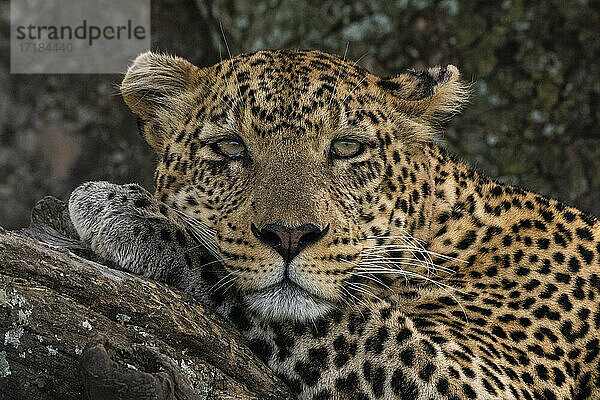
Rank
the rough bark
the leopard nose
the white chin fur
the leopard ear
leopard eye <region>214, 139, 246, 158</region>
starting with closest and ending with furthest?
the rough bark
the leopard nose
the white chin fur
leopard eye <region>214, 139, 246, 158</region>
the leopard ear

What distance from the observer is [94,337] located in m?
4.12

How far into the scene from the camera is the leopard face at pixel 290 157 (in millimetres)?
5266

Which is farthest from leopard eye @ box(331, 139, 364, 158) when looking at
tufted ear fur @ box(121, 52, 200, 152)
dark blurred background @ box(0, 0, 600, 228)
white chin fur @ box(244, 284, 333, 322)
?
dark blurred background @ box(0, 0, 600, 228)

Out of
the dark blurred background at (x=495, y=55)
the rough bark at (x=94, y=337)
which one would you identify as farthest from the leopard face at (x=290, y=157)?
the dark blurred background at (x=495, y=55)

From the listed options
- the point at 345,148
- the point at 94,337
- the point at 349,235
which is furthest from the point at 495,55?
the point at 94,337

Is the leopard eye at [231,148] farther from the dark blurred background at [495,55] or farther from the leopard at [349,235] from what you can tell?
the dark blurred background at [495,55]

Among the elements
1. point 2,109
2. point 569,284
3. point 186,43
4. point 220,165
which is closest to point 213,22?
point 186,43

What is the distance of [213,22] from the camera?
12922 mm

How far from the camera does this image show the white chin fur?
17.1ft

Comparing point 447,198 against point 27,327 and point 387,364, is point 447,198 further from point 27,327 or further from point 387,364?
point 27,327

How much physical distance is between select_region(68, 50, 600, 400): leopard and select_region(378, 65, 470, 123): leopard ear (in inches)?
0.6

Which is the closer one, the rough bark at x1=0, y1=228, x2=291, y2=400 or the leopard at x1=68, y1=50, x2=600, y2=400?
the rough bark at x1=0, y1=228, x2=291, y2=400

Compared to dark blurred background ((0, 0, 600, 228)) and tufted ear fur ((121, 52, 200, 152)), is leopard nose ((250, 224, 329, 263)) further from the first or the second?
dark blurred background ((0, 0, 600, 228))

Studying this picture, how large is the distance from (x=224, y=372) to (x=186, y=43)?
9262 millimetres
